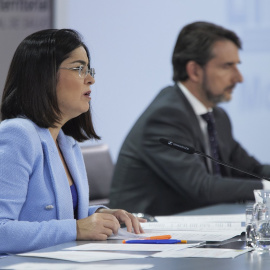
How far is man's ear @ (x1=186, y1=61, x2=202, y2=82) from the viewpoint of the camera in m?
4.11

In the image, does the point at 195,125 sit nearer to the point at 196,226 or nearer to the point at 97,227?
the point at 196,226

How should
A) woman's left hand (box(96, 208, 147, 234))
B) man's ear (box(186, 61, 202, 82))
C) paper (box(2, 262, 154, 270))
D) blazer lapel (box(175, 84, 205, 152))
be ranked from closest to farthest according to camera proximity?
1. paper (box(2, 262, 154, 270))
2. woman's left hand (box(96, 208, 147, 234))
3. blazer lapel (box(175, 84, 205, 152))
4. man's ear (box(186, 61, 202, 82))

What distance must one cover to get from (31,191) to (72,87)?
395mm

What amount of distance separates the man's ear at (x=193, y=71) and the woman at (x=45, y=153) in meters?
1.68

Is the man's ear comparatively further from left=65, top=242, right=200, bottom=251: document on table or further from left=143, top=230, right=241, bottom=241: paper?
left=65, top=242, right=200, bottom=251: document on table

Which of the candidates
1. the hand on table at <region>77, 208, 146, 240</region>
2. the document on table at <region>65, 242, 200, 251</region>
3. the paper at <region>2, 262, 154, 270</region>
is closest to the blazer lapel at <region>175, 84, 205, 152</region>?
the hand on table at <region>77, 208, 146, 240</region>

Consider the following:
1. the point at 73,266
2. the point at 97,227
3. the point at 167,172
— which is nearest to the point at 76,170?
the point at 97,227

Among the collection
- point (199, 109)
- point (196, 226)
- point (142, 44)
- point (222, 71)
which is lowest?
point (196, 226)

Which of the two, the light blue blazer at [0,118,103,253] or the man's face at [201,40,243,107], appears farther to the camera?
the man's face at [201,40,243,107]

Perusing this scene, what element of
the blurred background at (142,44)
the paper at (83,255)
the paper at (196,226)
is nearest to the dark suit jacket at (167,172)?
the paper at (196,226)

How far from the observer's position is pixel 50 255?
177 cm

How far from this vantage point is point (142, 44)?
565cm

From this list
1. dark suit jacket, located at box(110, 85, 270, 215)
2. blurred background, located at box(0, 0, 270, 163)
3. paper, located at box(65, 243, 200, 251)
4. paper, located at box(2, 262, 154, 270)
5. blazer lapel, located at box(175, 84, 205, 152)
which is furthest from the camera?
blurred background, located at box(0, 0, 270, 163)

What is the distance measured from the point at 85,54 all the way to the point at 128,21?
3.32 metres
